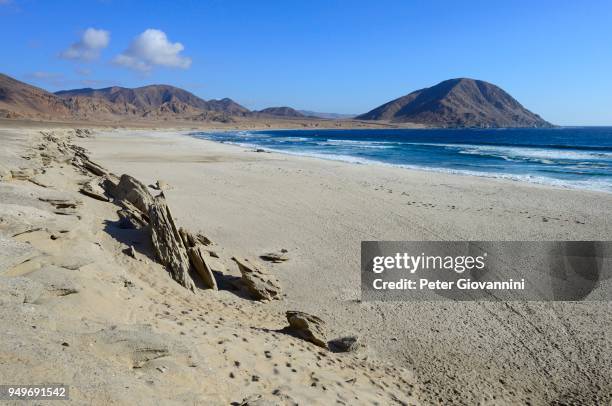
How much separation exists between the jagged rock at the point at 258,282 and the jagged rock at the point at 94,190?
4.18 meters

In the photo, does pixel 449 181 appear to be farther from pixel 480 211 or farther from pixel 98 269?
pixel 98 269

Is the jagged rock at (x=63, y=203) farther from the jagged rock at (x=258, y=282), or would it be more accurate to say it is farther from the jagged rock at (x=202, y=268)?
the jagged rock at (x=258, y=282)

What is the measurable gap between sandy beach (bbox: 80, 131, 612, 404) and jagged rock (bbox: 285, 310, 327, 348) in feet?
2.33

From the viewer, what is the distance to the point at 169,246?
6.68 m

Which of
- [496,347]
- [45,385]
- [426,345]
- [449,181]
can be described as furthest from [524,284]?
[449,181]

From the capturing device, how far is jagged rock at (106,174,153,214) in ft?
30.1

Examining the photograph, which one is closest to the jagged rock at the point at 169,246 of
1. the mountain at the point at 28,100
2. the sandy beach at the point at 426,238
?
the sandy beach at the point at 426,238

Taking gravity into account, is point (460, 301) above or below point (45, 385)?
below

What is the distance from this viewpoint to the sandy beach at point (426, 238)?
5.25 m

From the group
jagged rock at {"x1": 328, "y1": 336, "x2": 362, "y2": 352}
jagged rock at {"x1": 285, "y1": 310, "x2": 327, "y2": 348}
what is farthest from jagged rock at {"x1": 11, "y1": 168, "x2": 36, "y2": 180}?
jagged rock at {"x1": 328, "y1": 336, "x2": 362, "y2": 352}

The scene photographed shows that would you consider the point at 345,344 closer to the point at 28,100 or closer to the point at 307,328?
the point at 307,328

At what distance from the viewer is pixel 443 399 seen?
4.65 m

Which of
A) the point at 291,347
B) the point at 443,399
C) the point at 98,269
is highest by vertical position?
the point at 98,269

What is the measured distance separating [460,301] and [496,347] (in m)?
1.35
